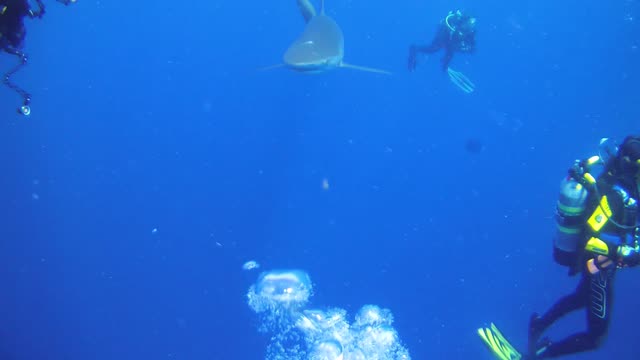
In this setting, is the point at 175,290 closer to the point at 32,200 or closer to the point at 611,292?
the point at 32,200

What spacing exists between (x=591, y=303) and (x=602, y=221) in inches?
55.5

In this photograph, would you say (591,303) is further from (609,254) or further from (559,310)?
(609,254)

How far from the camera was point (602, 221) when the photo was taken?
4324mm

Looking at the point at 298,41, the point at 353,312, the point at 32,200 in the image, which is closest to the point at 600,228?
the point at 298,41

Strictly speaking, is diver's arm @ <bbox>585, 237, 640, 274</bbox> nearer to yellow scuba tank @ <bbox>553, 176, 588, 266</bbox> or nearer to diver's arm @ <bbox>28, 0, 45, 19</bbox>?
yellow scuba tank @ <bbox>553, 176, 588, 266</bbox>

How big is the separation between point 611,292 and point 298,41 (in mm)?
5288

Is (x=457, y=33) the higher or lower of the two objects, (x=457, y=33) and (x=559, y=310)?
the higher

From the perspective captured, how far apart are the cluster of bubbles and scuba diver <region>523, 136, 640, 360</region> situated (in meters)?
7.98

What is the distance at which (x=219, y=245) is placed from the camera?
18938 millimetres

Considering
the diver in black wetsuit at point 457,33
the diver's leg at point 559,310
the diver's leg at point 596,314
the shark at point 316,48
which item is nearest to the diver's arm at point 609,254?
the diver's leg at point 596,314

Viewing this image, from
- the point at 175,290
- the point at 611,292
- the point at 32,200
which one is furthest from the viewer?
the point at 32,200

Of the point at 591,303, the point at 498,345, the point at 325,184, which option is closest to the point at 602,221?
the point at 591,303

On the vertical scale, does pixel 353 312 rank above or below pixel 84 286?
below

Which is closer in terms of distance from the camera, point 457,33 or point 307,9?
point 307,9
